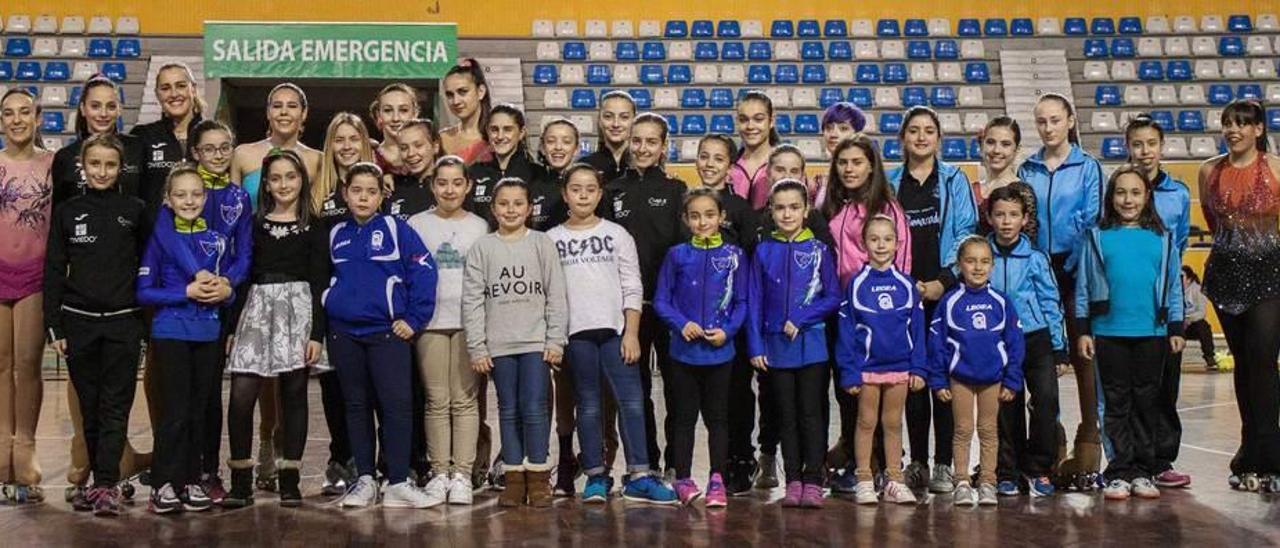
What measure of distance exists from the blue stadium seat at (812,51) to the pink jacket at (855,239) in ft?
42.5

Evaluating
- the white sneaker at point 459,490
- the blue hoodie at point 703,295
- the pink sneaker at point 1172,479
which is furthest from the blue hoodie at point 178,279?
the pink sneaker at point 1172,479

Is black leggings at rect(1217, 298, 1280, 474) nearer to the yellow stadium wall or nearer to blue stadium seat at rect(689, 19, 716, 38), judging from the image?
blue stadium seat at rect(689, 19, 716, 38)

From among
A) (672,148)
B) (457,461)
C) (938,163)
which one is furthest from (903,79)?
(457,461)

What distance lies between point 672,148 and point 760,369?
11.1 metres

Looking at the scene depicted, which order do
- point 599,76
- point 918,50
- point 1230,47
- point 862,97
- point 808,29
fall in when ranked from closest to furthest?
point 862,97 → point 599,76 → point 1230,47 → point 918,50 → point 808,29

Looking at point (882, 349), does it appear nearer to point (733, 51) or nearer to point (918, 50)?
point (733, 51)

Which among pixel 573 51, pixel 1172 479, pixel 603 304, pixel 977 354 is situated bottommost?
pixel 1172 479

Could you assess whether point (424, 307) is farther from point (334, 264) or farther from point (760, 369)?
point (760, 369)

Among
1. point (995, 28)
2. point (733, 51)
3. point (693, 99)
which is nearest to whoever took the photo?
point (693, 99)

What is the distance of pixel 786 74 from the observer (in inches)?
674

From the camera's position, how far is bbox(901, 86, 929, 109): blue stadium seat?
55.2ft

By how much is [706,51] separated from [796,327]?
13.2m

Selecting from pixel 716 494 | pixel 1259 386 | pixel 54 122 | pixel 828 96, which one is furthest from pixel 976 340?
pixel 54 122

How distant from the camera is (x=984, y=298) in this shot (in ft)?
15.8
